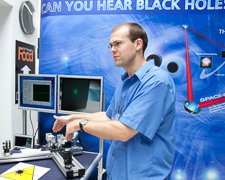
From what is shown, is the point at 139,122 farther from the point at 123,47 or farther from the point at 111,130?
the point at 123,47

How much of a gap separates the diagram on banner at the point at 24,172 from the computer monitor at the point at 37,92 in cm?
66

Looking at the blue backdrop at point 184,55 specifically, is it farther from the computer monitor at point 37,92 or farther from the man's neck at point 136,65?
the man's neck at point 136,65

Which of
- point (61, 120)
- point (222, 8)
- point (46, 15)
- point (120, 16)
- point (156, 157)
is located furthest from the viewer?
point (46, 15)

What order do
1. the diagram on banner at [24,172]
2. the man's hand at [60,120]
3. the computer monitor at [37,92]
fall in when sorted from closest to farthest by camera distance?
the diagram on banner at [24,172], the man's hand at [60,120], the computer monitor at [37,92]

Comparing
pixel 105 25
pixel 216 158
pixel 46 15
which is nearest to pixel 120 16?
pixel 105 25

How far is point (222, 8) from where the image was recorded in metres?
1.99

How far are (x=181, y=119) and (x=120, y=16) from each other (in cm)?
147

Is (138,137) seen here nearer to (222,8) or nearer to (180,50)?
(180,50)

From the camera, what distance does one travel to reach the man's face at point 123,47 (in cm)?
113

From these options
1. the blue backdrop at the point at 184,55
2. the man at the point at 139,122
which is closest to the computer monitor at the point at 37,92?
the blue backdrop at the point at 184,55

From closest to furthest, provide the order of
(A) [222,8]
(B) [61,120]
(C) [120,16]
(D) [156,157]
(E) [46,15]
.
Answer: (D) [156,157] < (B) [61,120] < (A) [222,8] < (C) [120,16] < (E) [46,15]

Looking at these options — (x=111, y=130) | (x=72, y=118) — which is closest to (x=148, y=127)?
(x=111, y=130)

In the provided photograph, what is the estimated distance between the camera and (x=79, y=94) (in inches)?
73.5

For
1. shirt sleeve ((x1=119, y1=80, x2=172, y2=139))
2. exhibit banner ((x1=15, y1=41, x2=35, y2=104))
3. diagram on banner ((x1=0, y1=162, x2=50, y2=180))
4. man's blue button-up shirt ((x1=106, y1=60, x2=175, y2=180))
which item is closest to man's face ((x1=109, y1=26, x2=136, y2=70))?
man's blue button-up shirt ((x1=106, y1=60, x2=175, y2=180))
